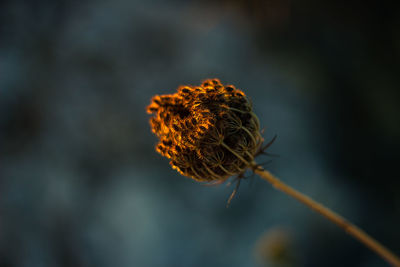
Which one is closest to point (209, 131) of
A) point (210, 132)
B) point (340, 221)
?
point (210, 132)

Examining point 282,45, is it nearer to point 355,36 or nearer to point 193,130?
point 355,36

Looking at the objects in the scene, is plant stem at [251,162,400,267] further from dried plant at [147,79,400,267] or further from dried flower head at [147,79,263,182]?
dried flower head at [147,79,263,182]

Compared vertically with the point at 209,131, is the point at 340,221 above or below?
below

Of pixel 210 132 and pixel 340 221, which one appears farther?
pixel 210 132

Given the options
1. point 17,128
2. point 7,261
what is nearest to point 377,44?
point 17,128

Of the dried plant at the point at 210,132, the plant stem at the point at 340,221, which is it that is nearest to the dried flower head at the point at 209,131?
the dried plant at the point at 210,132

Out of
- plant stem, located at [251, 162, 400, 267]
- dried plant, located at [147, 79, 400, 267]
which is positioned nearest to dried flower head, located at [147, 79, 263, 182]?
dried plant, located at [147, 79, 400, 267]

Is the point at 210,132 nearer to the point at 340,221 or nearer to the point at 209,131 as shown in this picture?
the point at 209,131
